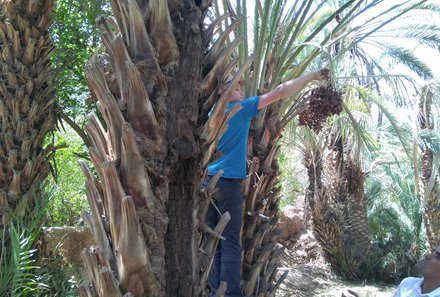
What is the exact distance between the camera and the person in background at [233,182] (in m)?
4.39

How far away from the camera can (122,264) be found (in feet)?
9.11

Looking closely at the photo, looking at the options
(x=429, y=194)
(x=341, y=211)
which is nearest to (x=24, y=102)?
(x=429, y=194)

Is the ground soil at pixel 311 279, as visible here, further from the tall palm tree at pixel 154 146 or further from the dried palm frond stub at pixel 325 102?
the tall palm tree at pixel 154 146

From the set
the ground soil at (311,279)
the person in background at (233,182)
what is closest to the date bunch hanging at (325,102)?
the person in background at (233,182)

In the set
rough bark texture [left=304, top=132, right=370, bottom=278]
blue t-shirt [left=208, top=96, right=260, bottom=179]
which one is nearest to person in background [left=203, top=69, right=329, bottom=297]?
blue t-shirt [left=208, top=96, right=260, bottom=179]

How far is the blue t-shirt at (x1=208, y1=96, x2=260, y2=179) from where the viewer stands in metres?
4.63

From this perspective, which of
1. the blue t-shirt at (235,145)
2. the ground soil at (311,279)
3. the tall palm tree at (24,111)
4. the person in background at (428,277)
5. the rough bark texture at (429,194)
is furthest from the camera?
the rough bark texture at (429,194)

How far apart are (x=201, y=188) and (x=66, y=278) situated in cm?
260

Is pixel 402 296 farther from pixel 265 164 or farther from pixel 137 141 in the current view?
pixel 265 164

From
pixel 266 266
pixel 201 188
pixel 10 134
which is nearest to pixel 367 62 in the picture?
pixel 266 266

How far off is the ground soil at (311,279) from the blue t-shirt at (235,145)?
616cm

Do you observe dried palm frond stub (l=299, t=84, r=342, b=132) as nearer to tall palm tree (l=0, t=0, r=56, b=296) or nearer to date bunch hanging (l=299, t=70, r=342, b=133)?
date bunch hanging (l=299, t=70, r=342, b=133)

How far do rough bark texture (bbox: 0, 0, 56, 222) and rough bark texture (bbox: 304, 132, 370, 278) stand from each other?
1045 cm

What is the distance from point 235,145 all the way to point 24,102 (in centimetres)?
198
